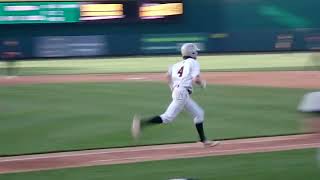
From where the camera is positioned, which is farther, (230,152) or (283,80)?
(283,80)

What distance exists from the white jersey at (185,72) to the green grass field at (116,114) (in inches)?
62.6

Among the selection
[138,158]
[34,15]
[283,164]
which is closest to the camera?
[283,164]

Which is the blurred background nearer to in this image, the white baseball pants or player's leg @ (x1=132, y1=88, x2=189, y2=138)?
player's leg @ (x1=132, y1=88, x2=189, y2=138)

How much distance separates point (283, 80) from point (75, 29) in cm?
1401

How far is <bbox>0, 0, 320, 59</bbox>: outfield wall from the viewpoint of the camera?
34000 mm

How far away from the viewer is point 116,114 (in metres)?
15.3

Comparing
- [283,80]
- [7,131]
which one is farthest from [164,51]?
[7,131]

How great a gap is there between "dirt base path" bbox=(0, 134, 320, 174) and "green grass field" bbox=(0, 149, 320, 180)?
50 centimetres

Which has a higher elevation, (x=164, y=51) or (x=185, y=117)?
(x=164, y=51)

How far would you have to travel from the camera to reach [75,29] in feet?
113

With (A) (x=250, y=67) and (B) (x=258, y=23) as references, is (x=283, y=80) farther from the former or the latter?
(B) (x=258, y=23)

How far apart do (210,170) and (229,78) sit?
15885 millimetres

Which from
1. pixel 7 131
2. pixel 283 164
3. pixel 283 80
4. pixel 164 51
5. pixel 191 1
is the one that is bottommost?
pixel 283 164

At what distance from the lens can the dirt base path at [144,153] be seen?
9.89 meters
